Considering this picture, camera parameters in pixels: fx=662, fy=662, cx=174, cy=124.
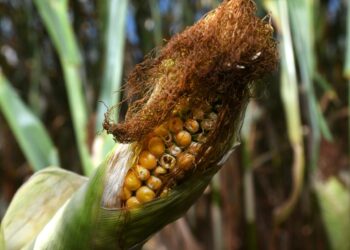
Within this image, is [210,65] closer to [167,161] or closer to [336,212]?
[167,161]

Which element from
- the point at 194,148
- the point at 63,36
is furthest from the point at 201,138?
the point at 63,36

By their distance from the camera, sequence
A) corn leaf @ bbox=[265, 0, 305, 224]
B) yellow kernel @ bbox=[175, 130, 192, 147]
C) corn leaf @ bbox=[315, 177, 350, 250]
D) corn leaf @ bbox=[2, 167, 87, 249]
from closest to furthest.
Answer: yellow kernel @ bbox=[175, 130, 192, 147] < corn leaf @ bbox=[2, 167, 87, 249] < corn leaf @ bbox=[265, 0, 305, 224] < corn leaf @ bbox=[315, 177, 350, 250]

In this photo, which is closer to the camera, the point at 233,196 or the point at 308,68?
the point at 308,68

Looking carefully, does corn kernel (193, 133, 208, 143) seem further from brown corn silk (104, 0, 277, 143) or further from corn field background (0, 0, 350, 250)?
corn field background (0, 0, 350, 250)

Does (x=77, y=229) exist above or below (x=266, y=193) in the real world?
above

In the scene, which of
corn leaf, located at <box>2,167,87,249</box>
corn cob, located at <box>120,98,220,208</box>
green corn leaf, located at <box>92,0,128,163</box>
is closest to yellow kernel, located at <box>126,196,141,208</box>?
corn cob, located at <box>120,98,220,208</box>

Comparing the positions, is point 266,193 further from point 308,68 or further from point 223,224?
point 308,68

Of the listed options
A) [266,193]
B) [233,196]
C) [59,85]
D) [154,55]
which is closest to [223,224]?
[233,196]
